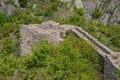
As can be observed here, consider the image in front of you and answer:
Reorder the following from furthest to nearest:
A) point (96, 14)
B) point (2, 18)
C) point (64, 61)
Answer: point (96, 14)
point (2, 18)
point (64, 61)

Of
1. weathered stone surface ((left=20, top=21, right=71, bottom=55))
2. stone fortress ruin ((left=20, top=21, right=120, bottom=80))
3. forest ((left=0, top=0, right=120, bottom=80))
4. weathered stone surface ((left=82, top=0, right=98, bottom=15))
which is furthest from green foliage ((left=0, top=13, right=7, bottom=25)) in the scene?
weathered stone surface ((left=20, top=21, right=71, bottom=55))

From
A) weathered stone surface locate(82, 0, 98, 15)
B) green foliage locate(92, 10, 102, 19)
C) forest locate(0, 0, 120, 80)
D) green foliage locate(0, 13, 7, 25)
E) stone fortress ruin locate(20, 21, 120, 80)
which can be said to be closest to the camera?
forest locate(0, 0, 120, 80)

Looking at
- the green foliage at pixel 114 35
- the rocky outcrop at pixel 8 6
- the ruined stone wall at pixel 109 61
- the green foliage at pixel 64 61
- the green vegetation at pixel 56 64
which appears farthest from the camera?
the rocky outcrop at pixel 8 6

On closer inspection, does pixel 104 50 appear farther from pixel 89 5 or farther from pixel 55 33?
pixel 89 5

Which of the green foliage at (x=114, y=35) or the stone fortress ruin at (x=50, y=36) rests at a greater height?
the stone fortress ruin at (x=50, y=36)

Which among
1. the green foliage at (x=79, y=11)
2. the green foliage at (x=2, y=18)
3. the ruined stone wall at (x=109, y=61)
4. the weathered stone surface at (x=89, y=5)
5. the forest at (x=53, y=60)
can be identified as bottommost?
the weathered stone surface at (x=89, y=5)

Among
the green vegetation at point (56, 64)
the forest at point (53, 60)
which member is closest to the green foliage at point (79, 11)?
the forest at point (53, 60)

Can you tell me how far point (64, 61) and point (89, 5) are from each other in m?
28.9

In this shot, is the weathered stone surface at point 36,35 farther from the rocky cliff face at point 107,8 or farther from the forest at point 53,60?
the rocky cliff face at point 107,8

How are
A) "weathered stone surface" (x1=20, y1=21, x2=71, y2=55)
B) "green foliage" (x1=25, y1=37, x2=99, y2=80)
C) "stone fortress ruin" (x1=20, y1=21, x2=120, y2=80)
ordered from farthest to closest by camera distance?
"weathered stone surface" (x1=20, y1=21, x2=71, y2=55), "stone fortress ruin" (x1=20, y1=21, x2=120, y2=80), "green foliage" (x1=25, y1=37, x2=99, y2=80)

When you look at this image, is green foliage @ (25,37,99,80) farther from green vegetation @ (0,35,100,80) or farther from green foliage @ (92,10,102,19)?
green foliage @ (92,10,102,19)

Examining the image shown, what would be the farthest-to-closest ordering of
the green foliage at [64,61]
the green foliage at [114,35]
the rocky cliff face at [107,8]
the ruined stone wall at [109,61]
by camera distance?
the rocky cliff face at [107,8] → the green foliage at [114,35] → the green foliage at [64,61] → the ruined stone wall at [109,61]

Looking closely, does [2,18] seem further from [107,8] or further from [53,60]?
[53,60]

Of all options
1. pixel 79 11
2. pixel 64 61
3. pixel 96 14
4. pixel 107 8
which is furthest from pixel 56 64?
pixel 107 8
